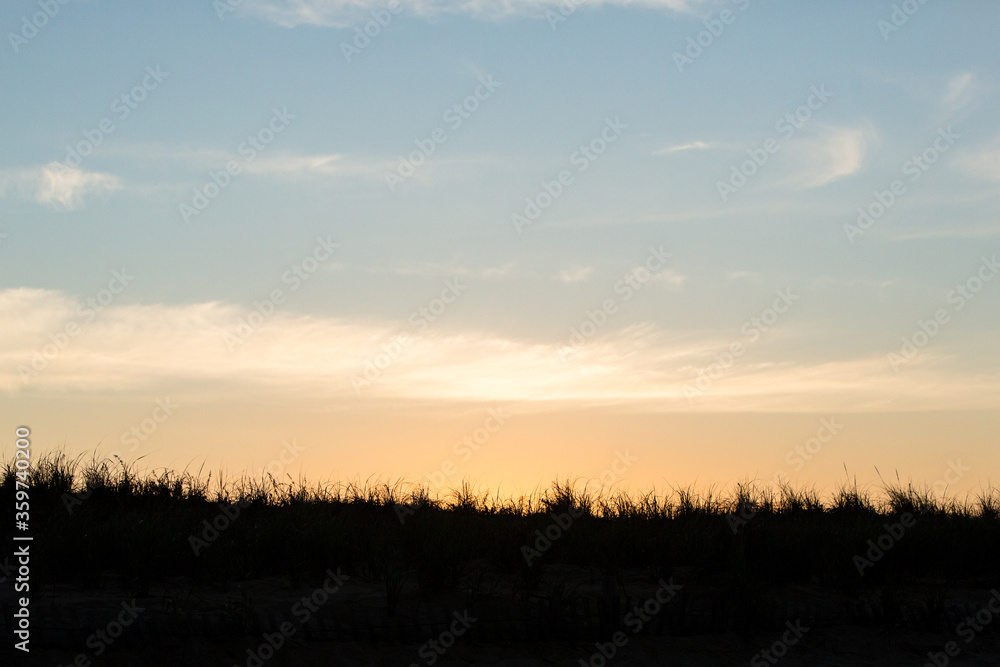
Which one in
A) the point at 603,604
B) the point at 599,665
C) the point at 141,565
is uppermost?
the point at 141,565

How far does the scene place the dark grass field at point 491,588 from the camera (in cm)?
583

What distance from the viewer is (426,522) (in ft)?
27.2

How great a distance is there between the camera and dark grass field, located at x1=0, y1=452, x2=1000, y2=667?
5.83 meters

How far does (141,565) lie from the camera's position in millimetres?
6887

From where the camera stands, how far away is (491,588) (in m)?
6.79

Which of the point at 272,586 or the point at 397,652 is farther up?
the point at 272,586

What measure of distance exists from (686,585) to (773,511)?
4260 mm

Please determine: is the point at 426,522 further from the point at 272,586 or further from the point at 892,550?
the point at 892,550

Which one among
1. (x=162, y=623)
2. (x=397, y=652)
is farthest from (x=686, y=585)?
(x=162, y=623)

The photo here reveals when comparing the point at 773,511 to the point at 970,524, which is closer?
the point at 970,524

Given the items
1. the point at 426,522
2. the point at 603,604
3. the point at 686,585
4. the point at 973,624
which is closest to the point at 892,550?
the point at 973,624

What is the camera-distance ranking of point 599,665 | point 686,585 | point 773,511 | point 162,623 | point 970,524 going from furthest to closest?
1. point 773,511
2. point 970,524
3. point 686,585
4. point 599,665
5. point 162,623

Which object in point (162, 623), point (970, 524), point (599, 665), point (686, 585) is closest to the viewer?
point (162, 623)

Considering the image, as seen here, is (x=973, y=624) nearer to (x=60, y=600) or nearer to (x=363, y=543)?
(x=363, y=543)
